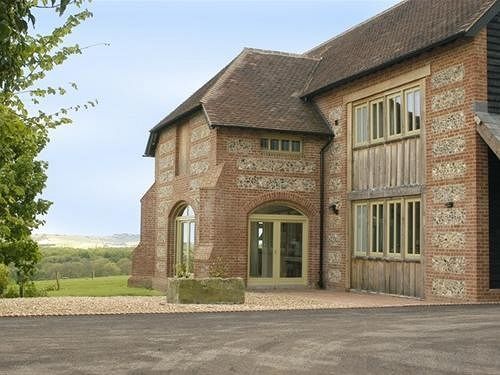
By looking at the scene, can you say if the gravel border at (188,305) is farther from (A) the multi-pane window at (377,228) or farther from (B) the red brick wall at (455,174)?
(A) the multi-pane window at (377,228)

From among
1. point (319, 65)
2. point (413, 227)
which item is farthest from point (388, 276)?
point (319, 65)

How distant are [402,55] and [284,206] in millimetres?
6276

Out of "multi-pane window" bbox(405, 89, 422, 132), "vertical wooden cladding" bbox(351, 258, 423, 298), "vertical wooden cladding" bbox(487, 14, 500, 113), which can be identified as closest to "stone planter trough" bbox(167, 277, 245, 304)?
"vertical wooden cladding" bbox(351, 258, 423, 298)

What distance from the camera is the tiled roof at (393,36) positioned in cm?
1664

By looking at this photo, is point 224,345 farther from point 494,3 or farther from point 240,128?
point 240,128

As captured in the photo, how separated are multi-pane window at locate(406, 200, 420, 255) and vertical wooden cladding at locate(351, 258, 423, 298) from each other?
0.38 meters

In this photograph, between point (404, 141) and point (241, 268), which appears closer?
point (404, 141)

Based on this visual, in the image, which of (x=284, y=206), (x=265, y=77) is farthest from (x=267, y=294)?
(x=265, y=77)

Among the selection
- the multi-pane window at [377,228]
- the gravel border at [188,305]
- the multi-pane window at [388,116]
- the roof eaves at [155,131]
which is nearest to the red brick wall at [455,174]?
the multi-pane window at [388,116]

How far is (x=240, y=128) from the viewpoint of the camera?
20984 mm

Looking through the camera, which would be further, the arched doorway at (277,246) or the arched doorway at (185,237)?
the arched doorway at (185,237)

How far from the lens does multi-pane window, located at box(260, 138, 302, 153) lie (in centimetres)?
2138

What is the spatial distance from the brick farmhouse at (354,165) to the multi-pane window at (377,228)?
0.05 m

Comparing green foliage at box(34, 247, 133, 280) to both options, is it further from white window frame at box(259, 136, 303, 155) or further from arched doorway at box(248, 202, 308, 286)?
white window frame at box(259, 136, 303, 155)
